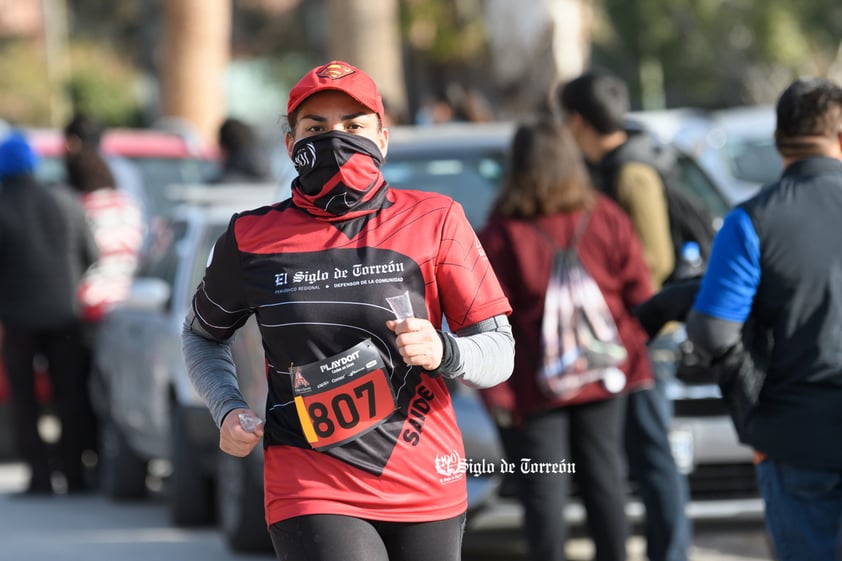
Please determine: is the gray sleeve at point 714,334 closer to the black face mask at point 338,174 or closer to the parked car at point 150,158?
the black face mask at point 338,174

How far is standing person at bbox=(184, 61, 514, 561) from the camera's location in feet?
12.6

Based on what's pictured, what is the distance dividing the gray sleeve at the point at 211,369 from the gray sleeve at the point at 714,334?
137 centimetres

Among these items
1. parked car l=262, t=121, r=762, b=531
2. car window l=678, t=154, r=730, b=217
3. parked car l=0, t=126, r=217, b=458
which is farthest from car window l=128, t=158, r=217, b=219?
car window l=678, t=154, r=730, b=217

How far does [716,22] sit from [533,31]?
32.7 metres

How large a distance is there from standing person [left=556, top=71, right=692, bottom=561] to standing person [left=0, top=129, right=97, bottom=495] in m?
4.64

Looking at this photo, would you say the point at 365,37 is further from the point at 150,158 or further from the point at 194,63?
the point at 194,63

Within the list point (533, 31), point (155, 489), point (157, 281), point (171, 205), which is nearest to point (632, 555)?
point (157, 281)

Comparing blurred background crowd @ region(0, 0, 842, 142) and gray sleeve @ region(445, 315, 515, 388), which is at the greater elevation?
gray sleeve @ region(445, 315, 515, 388)

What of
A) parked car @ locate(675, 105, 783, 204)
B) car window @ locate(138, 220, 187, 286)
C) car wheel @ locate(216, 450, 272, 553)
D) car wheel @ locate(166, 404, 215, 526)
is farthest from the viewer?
parked car @ locate(675, 105, 783, 204)

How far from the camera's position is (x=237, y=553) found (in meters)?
8.14

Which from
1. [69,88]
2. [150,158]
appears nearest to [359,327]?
[150,158]

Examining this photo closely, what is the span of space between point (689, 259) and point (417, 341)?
10.5 feet

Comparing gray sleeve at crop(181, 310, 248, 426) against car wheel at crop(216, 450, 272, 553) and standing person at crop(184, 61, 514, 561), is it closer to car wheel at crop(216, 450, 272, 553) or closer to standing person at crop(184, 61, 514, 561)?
standing person at crop(184, 61, 514, 561)

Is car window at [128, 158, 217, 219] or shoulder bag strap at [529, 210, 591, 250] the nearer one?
shoulder bag strap at [529, 210, 591, 250]
